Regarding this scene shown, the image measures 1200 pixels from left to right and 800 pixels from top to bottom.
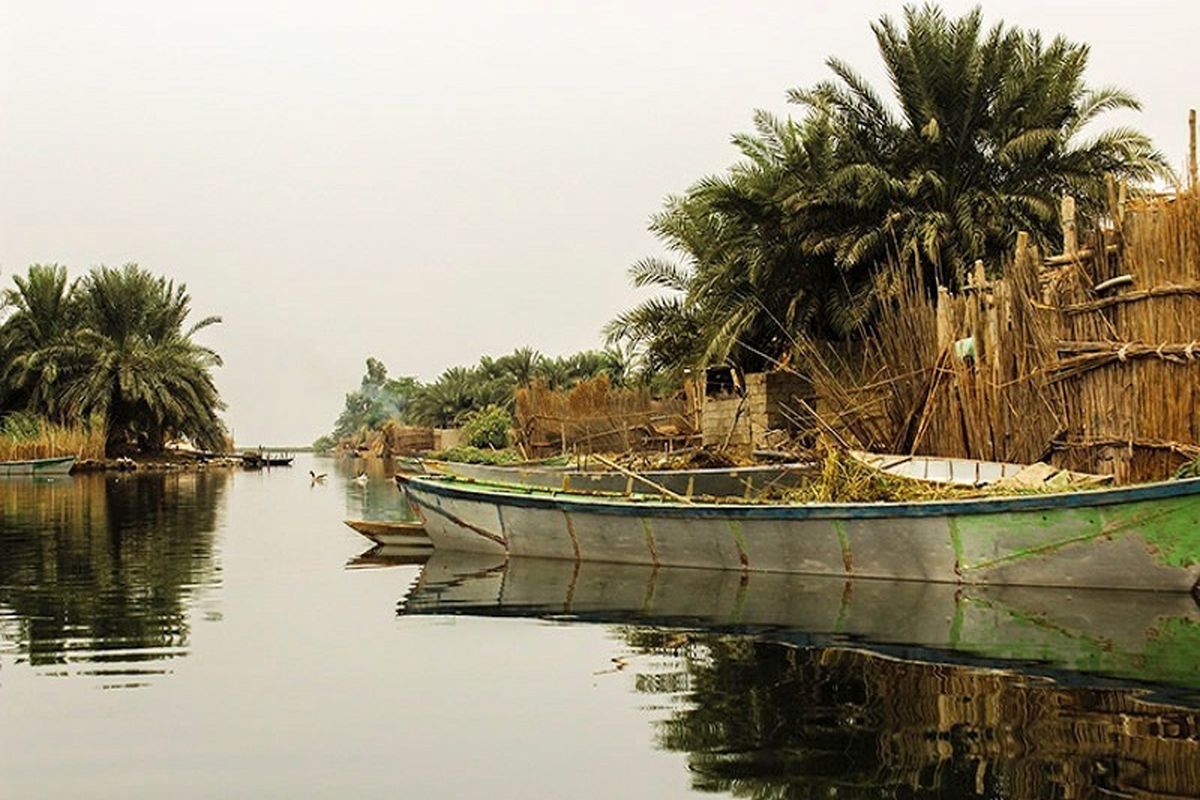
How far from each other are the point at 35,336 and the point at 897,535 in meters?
46.0

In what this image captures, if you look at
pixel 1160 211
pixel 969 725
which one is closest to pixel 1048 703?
pixel 969 725

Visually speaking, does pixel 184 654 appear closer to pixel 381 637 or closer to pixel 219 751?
pixel 381 637

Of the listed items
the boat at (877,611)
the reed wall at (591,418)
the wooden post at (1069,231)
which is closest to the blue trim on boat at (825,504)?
the boat at (877,611)

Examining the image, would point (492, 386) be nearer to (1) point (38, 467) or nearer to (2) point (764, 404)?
(1) point (38, 467)

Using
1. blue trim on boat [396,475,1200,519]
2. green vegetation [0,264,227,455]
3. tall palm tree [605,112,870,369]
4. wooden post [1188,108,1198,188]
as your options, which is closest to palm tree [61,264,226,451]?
green vegetation [0,264,227,455]

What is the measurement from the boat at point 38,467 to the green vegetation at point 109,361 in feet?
13.9

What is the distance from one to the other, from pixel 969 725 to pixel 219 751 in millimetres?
3740

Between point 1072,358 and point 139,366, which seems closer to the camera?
point 1072,358

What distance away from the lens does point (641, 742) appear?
6148mm

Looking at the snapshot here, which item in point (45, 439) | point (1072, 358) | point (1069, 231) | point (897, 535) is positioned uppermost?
point (1069, 231)

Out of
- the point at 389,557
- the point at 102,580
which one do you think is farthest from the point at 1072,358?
the point at 102,580

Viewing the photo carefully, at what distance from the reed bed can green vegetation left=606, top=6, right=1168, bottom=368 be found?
28749 millimetres

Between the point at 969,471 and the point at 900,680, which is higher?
the point at 969,471

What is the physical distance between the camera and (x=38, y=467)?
40.7 meters
